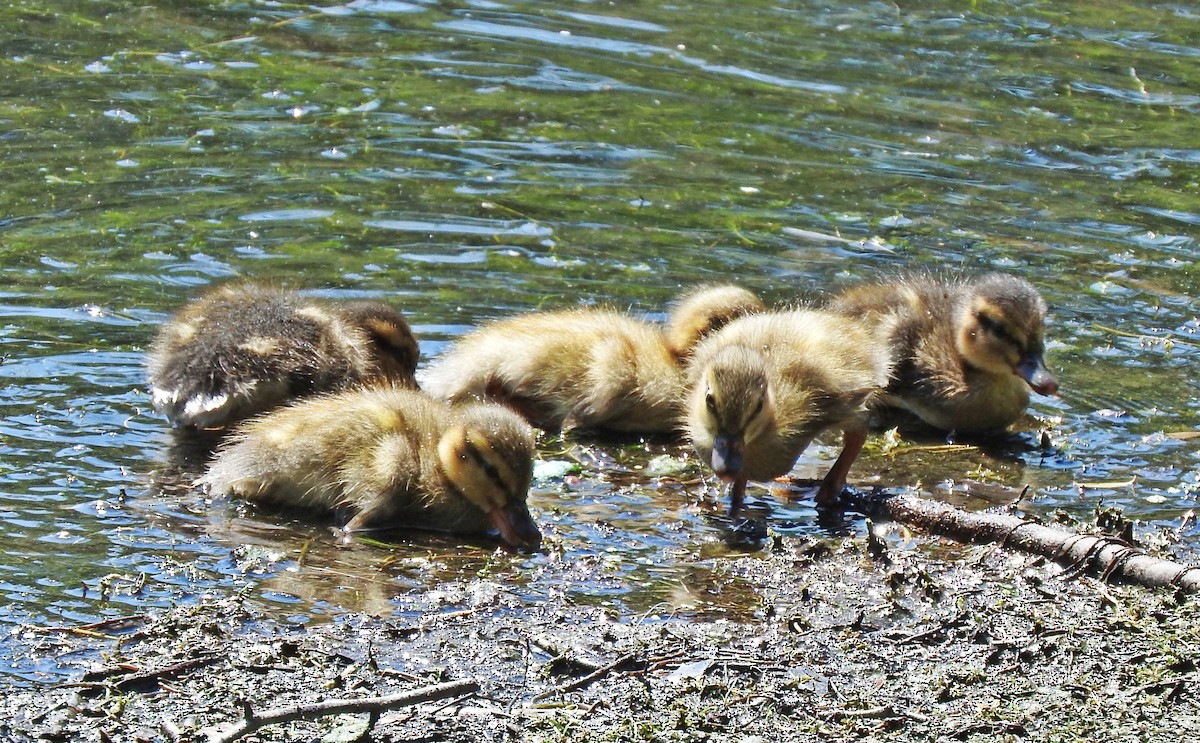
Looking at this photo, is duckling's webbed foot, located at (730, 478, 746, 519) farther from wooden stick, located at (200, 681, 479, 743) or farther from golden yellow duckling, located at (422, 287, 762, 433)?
wooden stick, located at (200, 681, 479, 743)

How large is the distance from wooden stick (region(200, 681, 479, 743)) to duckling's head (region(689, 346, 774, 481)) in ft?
5.64

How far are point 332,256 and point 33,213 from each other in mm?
1613

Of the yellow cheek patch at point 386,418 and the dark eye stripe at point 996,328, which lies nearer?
the yellow cheek patch at point 386,418

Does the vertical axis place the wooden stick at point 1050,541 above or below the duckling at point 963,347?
below

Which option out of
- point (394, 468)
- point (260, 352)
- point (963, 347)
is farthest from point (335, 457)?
point (963, 347)

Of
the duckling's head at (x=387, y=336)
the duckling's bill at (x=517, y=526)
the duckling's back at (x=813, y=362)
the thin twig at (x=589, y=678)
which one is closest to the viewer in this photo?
the thin twig at (x=589, y=678)

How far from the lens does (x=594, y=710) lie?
168 inches

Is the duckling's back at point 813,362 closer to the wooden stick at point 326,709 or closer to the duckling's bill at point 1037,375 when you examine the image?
the duckling's bill at point 1037,375

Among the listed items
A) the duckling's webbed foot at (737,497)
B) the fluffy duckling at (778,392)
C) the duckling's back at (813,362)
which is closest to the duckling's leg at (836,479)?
the fluffy duckling at (778,392)

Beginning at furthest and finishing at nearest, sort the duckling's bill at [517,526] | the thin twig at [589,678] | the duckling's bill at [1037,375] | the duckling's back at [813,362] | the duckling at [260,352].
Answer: the duckling's bill at [1037,375] → the duckling at [260,352] → the duckling's back at [813,362] → the duckling's bill at [517,526] → the thin twig at [589,678]

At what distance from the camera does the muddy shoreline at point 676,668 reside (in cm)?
416

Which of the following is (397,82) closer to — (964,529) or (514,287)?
(514,287)

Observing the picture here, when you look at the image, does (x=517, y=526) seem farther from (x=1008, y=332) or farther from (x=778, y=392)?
(x=1008, y=332)

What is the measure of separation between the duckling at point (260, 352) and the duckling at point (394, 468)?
46 centimetres
